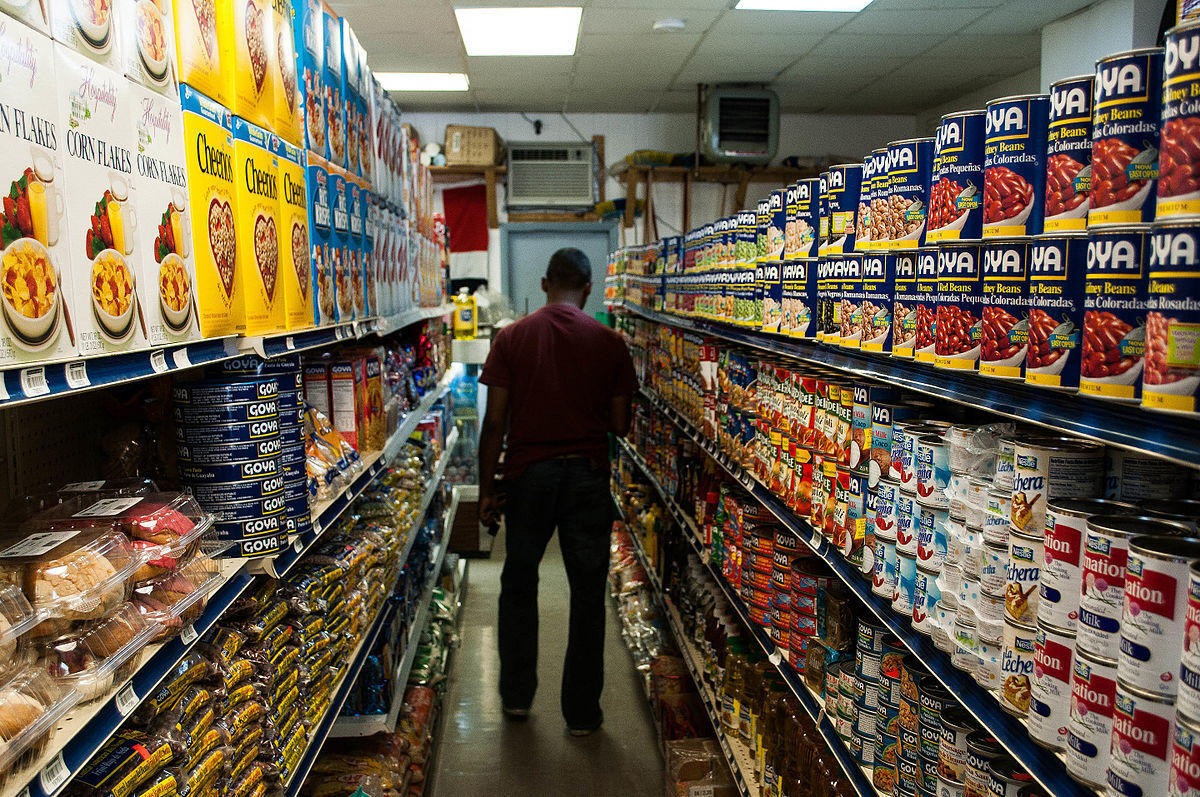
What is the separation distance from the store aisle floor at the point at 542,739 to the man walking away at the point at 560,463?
181 mm

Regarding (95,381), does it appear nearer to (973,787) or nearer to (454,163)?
(973,787)

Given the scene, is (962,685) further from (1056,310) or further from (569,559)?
(569,559)

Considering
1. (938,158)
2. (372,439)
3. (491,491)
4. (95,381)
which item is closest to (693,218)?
(491,491)

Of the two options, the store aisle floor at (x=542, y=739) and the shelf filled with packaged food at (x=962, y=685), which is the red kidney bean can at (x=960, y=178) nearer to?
the shelf filled with packaged food at (x=962, y=685)

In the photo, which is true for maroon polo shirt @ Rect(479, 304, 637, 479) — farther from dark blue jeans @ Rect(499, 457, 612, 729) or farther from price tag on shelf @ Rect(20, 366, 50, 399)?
price tag on shelf @ Rect(20, 366, 50, 399)

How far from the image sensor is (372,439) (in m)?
3.07

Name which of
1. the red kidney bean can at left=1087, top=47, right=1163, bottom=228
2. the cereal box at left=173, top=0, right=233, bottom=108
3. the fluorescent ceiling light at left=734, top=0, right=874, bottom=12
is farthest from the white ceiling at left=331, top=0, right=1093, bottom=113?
the red kidney bean can at left=1087, top=47, right=1163, bottom=228

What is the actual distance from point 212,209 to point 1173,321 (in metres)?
1.54

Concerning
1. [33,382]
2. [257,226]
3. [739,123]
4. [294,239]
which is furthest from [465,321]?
[33,382]

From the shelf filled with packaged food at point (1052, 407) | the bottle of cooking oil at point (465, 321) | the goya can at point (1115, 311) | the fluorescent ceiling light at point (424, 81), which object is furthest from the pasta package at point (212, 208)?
the fluorescent ceiling light at point (424, 81)

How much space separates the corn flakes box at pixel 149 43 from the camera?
1.28 metres

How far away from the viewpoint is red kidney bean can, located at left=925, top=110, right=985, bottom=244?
1.40m

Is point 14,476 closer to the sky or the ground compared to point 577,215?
closer to the ground

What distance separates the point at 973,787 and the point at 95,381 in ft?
4.97
